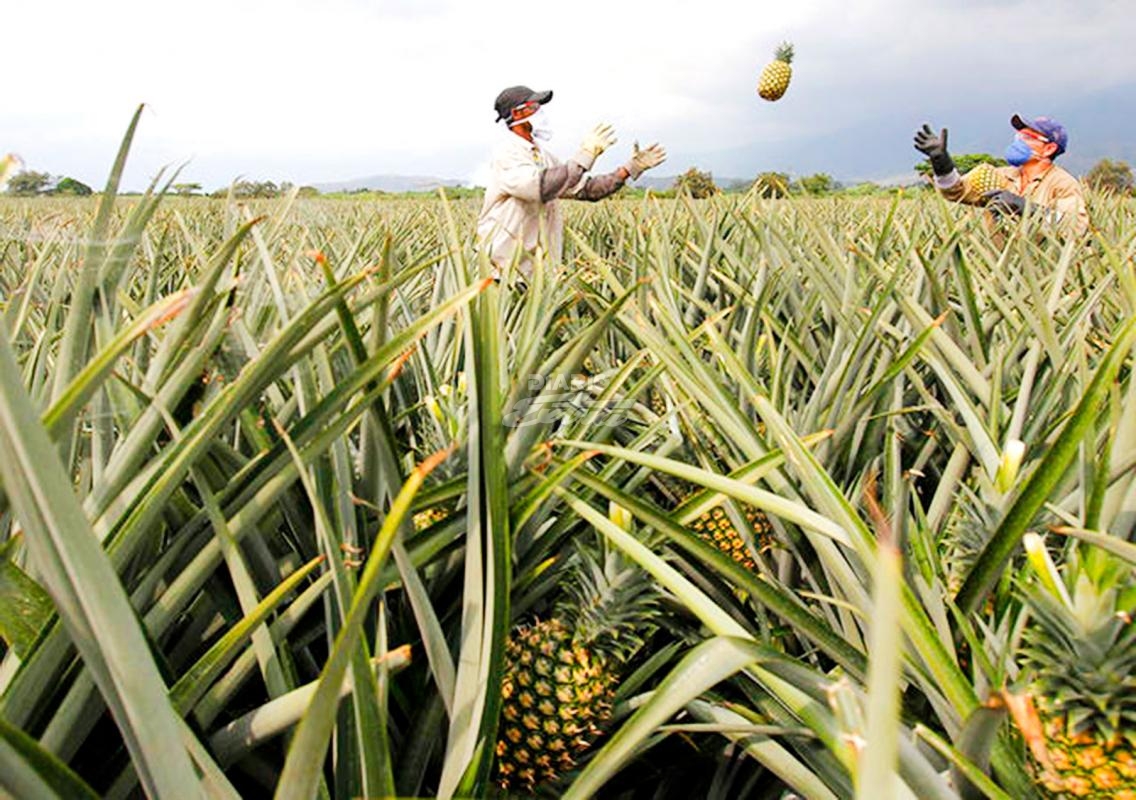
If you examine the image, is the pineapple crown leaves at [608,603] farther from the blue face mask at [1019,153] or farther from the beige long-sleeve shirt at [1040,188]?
the blue face mask at [1019,153]

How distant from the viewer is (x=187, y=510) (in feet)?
1.67

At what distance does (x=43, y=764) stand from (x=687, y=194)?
170 cm

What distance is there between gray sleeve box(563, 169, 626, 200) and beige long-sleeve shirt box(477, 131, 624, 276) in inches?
8.2

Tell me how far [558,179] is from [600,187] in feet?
1.96

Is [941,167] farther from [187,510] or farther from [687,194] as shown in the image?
[187,510]

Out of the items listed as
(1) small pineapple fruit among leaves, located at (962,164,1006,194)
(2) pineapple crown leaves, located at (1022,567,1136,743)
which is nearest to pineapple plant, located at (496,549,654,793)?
(2) pineapple crown leaves, located at (1022,567,1136,743)

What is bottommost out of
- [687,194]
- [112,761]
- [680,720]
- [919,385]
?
[680,720]

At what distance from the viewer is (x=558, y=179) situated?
2756 mm

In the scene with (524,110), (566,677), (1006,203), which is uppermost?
(524,110)

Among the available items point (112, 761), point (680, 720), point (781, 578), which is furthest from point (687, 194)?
point (112, 761)

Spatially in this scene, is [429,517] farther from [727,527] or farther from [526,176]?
[526,176]

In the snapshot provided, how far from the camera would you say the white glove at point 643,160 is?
10.7 feet

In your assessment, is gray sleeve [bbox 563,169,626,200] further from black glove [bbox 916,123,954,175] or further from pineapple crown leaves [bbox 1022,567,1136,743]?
pineapple crown leaves [bbox 1022,567,1136,743]

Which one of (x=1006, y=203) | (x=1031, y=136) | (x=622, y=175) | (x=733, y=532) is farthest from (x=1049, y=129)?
(x=733, y=532)
